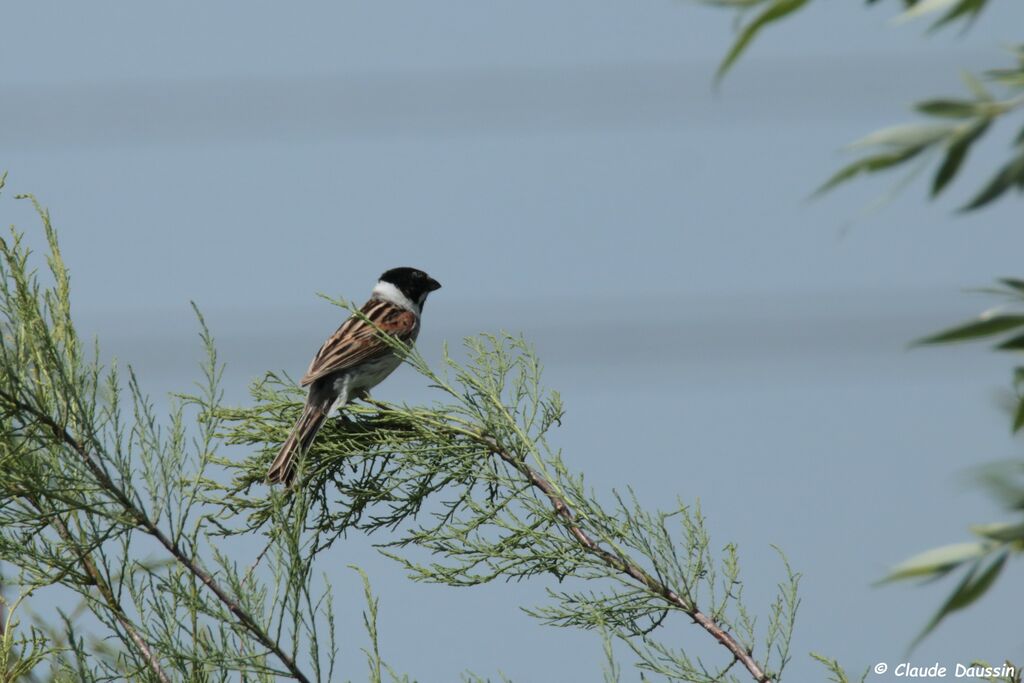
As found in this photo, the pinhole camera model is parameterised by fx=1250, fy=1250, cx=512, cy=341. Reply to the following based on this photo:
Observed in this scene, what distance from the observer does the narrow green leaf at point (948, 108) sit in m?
1.48

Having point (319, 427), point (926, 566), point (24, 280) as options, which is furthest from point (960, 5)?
point (319, 427)

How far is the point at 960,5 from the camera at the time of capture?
5.23ft

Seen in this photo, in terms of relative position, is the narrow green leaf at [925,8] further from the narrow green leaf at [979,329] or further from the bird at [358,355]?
the bird at [358,355]

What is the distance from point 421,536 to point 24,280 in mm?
1419

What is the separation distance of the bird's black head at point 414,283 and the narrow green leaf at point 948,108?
20.6 ft

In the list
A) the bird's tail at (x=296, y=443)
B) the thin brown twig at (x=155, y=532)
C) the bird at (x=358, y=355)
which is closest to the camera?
the thin brown twig at (x=155, y=532)

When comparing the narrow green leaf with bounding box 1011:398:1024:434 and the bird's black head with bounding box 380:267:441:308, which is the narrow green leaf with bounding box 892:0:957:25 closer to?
the narrow green leaf with bounding box 1011:398:1024:434

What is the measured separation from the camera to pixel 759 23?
165cm

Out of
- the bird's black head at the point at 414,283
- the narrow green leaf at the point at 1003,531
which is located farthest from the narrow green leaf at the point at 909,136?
the bird's black head at the point at 414,283

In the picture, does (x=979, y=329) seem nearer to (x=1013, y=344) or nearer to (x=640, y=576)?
(x=1013, y=344)

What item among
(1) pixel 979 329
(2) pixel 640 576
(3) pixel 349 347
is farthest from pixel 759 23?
(3) pixel 349 347

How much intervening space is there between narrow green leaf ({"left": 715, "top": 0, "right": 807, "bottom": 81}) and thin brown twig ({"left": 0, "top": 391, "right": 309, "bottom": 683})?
6.66ft

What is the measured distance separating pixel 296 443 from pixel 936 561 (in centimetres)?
330

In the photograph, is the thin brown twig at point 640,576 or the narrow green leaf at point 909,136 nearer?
the narrow green leaf at point 909,136
